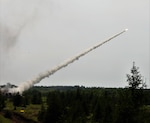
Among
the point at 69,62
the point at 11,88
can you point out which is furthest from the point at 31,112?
the point at 69,62

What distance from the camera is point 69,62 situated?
288 feet

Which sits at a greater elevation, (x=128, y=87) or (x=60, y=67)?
(x=60, y=67)

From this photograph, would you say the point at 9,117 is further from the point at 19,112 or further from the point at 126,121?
the point at 126,121

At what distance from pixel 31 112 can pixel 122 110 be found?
113 meters

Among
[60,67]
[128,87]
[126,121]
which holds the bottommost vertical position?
[126,121]

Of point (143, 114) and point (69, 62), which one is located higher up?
point (69, 62)

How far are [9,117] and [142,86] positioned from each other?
90.3 meters

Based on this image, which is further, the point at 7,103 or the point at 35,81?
the point at 7,103

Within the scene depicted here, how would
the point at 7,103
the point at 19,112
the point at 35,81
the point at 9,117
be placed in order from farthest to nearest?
the point at 7,103 → the point at 19,112 → the point at 9,117 → the point at 35,81

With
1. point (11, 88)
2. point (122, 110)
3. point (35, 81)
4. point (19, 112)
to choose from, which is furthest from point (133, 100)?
point (19, 112)

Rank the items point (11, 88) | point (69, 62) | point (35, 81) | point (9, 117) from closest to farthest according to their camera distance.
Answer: point (69, 62), point (35, 81), point (11, 88), point (9, 117)

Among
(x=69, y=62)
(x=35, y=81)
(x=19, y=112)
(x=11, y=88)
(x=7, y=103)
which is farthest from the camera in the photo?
(x=7, y=103)

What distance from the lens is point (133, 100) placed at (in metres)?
41.8

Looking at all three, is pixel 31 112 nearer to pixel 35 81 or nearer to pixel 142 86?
pixel 35 81
